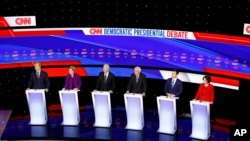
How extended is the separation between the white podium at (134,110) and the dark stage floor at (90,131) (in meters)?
0.12

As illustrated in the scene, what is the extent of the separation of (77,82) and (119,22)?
2.01 meters

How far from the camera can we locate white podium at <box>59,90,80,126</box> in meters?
9.48

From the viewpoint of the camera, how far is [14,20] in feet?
36.2

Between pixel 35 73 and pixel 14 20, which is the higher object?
pixel 14 20

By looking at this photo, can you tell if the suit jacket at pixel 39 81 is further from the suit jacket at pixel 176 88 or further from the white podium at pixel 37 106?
the suit jacket at pixel 176 88

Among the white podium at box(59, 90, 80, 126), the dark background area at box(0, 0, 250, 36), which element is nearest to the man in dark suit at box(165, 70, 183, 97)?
the dark background area at box(0, 0, 250, 36)

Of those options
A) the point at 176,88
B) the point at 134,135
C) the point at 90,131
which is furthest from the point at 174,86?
the point at 90,131

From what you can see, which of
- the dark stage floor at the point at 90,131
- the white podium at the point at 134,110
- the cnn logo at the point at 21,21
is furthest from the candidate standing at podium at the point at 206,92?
the cnn logo at the point at 21,21

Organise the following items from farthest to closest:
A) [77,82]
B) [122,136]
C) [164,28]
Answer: [164,28]
[77,82]
[122,136]

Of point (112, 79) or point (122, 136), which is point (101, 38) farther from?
point (122, 136)

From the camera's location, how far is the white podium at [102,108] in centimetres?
941

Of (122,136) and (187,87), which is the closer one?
(122,136)

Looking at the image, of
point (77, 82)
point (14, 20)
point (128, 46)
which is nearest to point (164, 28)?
point (128, 46)

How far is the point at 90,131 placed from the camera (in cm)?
949
